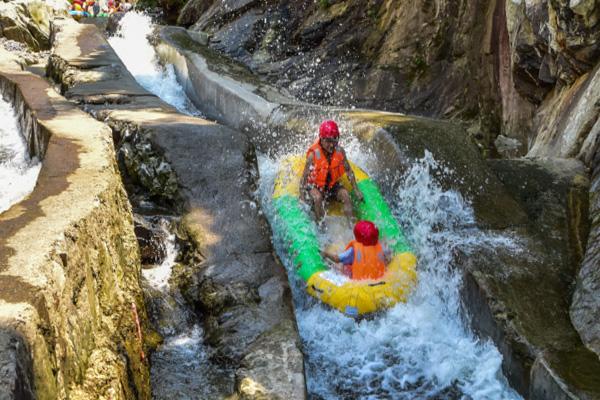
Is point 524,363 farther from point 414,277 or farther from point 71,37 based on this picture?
point 71,37

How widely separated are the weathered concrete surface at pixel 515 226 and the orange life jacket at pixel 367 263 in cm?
71

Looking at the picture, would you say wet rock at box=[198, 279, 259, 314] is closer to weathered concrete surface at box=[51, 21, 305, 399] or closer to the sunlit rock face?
weathered concrete surface at box=[51, 21, 305, 399]

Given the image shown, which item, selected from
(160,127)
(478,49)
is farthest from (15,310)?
(478,49)

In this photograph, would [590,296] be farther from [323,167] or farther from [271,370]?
[323,167]

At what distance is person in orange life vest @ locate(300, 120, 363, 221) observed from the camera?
625cm

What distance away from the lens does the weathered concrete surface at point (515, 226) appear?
4215 mm

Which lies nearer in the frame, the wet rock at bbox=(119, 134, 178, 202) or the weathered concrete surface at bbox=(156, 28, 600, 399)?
the weathered concrete surface at bbox=(156, 28, 600, 399)

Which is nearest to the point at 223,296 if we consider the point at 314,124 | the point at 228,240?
the point at 228,240

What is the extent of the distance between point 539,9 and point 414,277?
13.4 ft

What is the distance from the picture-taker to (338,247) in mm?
5996

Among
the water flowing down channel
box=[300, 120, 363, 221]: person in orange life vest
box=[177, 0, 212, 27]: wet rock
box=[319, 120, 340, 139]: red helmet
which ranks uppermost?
box=[177, 0, 212, 27]: wet rock

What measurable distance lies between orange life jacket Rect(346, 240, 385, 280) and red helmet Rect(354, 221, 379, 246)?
0.04 meters

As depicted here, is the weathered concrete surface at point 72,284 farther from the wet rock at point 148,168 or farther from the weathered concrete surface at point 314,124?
the weathered concrete surface at point 314,124

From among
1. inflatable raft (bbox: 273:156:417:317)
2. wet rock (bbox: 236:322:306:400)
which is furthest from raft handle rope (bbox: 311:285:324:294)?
wet rock (bbox: 236:322:306:400)
